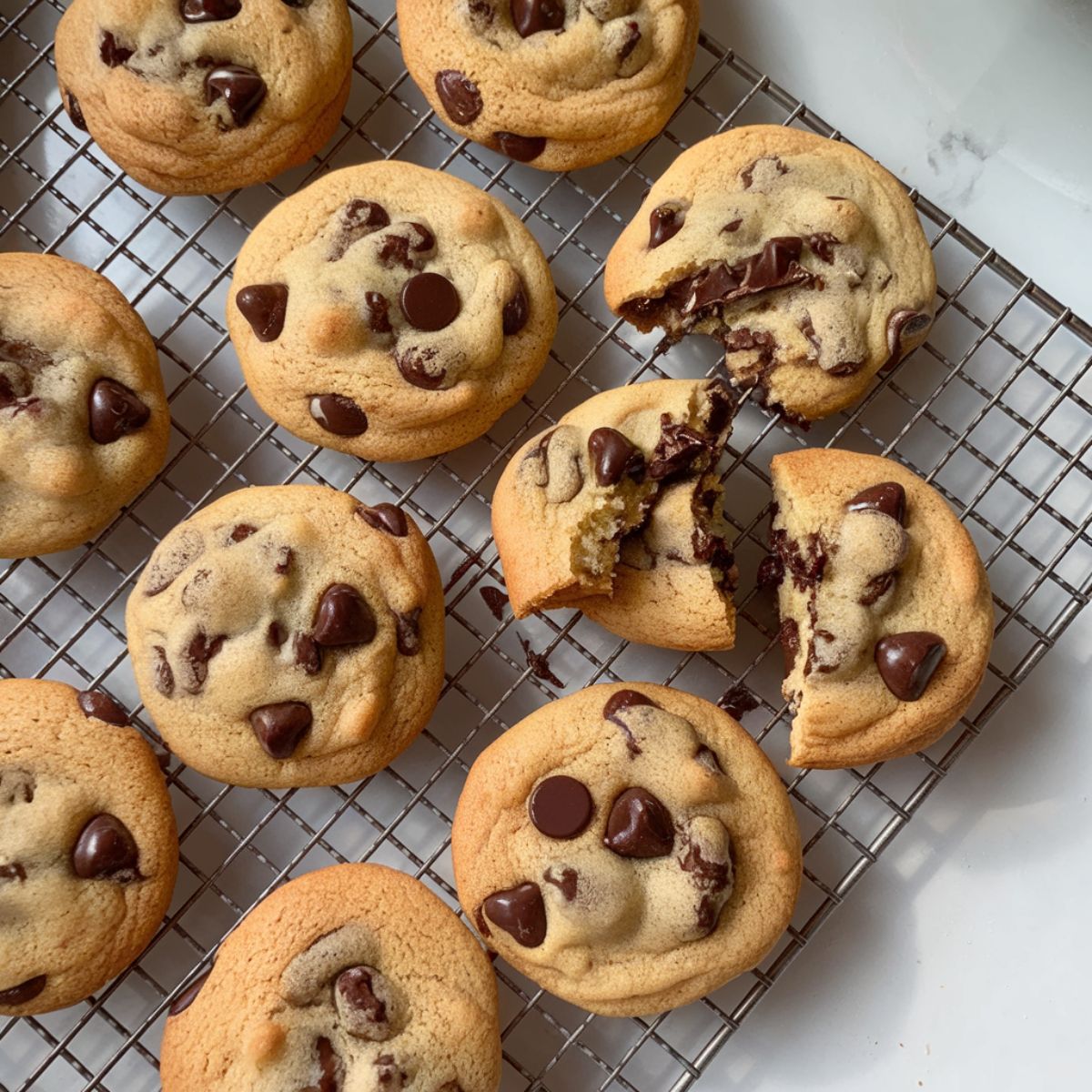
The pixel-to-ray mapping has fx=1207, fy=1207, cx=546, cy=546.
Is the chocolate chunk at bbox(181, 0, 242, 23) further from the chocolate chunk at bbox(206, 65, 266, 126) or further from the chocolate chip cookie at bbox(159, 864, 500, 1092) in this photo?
the chocolate chip cookie at bbox(159, 864, 500, 1092)

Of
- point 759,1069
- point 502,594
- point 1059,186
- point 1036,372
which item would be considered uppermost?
point 1059,186

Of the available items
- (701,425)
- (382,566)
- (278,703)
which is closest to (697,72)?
(701,425)

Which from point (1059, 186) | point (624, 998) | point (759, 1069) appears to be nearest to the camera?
point (624, 998)

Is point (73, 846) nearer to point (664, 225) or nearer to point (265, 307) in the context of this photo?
point (265, 307)

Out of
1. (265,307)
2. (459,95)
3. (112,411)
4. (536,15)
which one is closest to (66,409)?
(112,411)

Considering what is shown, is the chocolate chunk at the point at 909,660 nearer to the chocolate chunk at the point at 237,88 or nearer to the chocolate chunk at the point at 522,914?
the chocolate chunk at the point at 522,914

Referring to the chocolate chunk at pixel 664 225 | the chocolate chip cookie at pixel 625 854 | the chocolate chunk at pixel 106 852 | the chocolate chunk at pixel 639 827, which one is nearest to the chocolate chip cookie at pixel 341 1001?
the chocolate chip cookie at pixel 625 854

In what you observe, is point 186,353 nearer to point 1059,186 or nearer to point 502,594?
point 502,594
